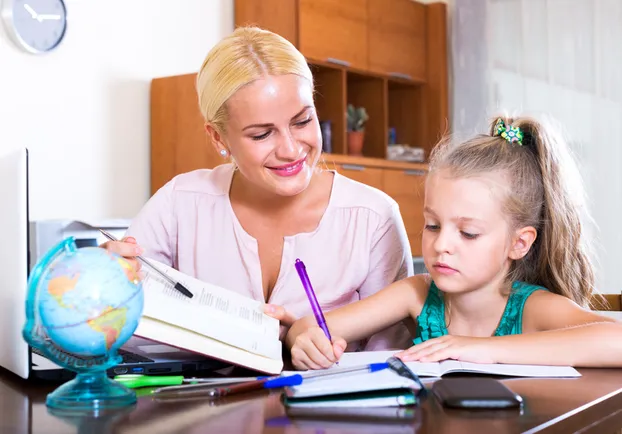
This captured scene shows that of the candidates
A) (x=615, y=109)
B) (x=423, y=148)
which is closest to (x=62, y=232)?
(x=423, y=148)

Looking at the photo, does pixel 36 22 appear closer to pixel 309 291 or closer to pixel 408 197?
pixel 408 197

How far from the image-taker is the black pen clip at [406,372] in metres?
0.90

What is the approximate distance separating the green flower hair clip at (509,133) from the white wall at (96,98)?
86.4 inches

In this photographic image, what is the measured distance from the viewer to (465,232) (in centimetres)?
139

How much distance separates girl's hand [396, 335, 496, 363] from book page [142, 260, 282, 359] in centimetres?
19

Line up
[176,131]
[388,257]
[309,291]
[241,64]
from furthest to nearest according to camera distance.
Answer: [176,131], [388,257], [241,64], [309,291]

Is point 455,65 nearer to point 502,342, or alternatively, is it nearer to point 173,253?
point 173,253

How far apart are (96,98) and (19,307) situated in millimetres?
2620

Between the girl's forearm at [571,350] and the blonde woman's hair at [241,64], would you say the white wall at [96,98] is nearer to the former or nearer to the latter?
the blonde woman's hair at [241,64]

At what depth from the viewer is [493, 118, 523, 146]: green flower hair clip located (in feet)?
4.98

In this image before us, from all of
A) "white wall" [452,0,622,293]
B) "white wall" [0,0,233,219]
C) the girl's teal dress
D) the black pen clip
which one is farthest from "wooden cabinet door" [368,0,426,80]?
the black pen clip

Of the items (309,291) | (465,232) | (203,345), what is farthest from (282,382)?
(465,232)

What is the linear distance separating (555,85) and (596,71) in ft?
0.78

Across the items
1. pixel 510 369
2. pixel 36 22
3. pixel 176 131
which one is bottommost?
pixel 510 369
